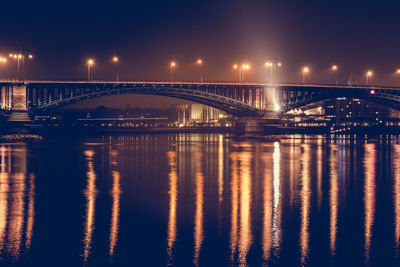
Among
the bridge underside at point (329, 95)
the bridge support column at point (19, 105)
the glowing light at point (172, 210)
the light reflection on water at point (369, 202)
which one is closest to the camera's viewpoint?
the glowing light at point (172, 210)

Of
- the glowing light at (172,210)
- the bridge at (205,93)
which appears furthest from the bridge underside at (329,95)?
the glowing light at (172,210)

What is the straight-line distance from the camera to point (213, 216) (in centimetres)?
2034

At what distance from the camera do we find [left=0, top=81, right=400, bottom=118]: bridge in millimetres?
103688

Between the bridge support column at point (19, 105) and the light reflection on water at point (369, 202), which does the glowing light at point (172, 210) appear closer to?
the light reflection on water at point (369, 202)

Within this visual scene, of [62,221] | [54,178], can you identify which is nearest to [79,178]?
[54,178]

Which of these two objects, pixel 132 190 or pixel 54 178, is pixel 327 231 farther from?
pixel 54 178

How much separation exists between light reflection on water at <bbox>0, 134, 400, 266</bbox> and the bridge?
70175 mm

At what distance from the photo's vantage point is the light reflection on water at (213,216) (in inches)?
616

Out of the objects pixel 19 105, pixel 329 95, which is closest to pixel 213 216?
pixel 19 105

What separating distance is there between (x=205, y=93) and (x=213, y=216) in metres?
91.4

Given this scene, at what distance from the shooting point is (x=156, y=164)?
1591 inches

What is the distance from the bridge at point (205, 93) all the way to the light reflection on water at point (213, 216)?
230ft

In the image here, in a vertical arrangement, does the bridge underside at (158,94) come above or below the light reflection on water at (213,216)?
above

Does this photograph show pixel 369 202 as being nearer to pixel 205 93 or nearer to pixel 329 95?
pixel 205 93
